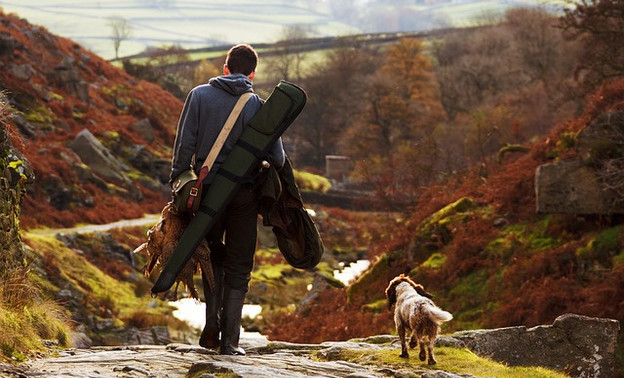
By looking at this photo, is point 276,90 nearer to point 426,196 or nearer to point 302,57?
point 426,196

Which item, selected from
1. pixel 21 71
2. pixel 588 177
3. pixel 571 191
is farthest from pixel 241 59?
pixel 21 71

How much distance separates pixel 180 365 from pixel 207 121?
2.11m

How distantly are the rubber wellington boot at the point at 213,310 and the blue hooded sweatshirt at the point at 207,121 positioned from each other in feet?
3.22

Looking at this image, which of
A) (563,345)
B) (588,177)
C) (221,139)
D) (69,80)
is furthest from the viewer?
(69,80)

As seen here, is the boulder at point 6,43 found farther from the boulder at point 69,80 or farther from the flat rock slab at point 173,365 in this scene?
the flat rock slab at point 173,365

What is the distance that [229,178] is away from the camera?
8.47 metres

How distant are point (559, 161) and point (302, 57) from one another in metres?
83.9

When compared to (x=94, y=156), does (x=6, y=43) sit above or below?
above

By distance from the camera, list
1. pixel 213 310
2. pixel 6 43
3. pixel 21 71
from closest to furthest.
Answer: pixel 213 310 < pixel 21 71 < pixel 6 43

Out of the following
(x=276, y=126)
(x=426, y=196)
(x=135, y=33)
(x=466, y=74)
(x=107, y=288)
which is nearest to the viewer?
(x=276, y=126)

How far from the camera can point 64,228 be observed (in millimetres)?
35781

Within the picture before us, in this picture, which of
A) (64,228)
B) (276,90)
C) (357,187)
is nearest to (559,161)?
(276,90)

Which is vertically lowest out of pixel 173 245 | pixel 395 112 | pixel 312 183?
pixel 173 245

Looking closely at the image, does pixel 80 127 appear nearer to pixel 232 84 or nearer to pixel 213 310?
pixel 213 310
